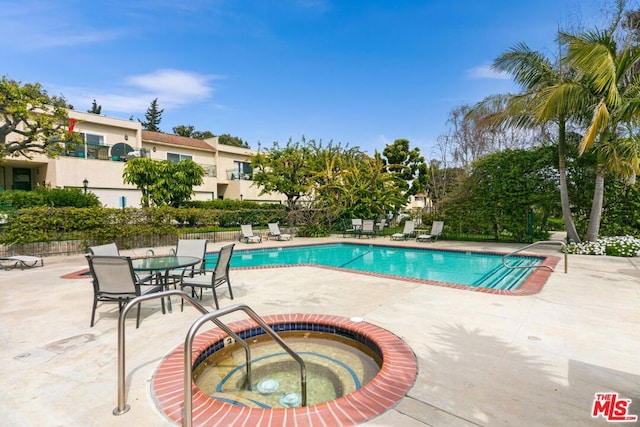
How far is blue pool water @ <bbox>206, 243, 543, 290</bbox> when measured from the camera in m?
9.78

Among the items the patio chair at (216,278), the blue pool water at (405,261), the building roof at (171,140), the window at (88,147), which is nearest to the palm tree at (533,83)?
the blue pool water at (405,261)

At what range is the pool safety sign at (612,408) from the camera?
8.58 ft

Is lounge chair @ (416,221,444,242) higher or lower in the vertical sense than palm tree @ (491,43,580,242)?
lower

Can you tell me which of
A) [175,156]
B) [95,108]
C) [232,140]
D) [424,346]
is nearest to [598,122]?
[424,346]

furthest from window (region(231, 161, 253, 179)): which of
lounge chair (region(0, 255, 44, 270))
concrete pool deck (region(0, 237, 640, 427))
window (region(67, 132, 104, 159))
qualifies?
concrete pool deck (region(0, 237, 640, 427))

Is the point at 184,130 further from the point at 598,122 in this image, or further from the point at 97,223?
the point at 598,122

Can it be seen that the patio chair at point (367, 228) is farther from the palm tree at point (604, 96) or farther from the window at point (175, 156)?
the window at point (175, 156)

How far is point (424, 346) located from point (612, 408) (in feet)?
5.64

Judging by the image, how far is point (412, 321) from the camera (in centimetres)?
491

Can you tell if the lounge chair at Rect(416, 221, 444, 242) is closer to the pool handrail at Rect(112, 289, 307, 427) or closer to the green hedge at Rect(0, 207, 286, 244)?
the green hedge at Rect(0, 207, 286, 244)

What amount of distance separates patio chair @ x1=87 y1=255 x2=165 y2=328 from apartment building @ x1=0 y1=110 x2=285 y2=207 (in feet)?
54.8

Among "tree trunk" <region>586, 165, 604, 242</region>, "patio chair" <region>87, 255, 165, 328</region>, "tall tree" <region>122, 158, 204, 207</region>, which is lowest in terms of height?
"patio chair" <region>87, 255, 165, 328</region>

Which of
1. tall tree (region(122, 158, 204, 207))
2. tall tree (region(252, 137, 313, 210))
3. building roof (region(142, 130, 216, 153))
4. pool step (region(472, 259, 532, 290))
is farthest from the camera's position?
building roof (region(142, 130, 216, 153))

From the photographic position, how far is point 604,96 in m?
10.8
